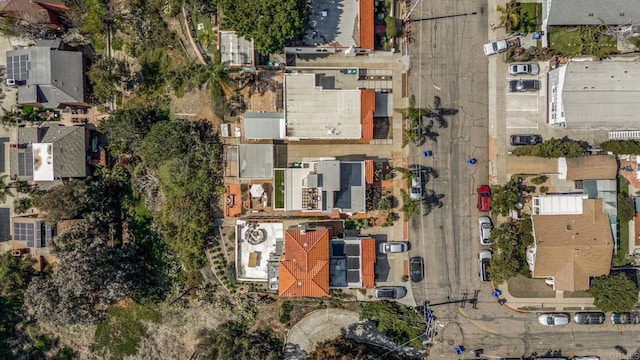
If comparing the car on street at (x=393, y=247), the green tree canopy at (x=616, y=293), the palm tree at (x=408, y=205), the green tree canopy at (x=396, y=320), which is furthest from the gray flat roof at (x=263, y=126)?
the green tree canopy at (x=616, y=293)

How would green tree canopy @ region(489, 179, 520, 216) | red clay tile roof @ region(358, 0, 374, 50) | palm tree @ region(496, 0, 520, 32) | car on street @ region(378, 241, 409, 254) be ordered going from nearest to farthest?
1. red clay tile roof @ region(358, 0, 374, 50)
2. green tree canopy @ region(489, 179, 520, 216)
3. palm tree @ region(496, 0, 520, 32)
4. car on street @ region(378, 241, 409, 254)

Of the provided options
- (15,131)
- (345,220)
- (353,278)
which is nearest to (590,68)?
(345,220)

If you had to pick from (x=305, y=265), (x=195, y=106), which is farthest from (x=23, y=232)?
(x=305, y=265)

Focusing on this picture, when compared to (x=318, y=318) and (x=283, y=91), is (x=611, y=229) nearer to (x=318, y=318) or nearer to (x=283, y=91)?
(x=318, y=318)

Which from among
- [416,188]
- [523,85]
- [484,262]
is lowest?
[484,262]

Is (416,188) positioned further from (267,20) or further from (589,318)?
(589,318)

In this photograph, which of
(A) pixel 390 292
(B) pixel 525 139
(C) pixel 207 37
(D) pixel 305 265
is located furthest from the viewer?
(C) pixel 207 37

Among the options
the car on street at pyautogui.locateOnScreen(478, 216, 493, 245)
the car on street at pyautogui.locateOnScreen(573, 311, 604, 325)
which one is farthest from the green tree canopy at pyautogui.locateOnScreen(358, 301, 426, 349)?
the car on street at pyautogui.locateOnScreen(573, 311, 604, 325)

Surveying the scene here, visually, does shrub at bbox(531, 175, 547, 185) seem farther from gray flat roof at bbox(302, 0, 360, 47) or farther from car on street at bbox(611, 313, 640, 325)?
gray flat roof at bbox(302, 0, 360, 47)
